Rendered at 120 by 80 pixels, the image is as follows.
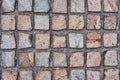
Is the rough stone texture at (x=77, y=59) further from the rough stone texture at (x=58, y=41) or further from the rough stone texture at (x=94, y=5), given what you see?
the rough stone texture at (x=94, y=5)

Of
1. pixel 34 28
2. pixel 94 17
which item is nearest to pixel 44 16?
pixel 34 28

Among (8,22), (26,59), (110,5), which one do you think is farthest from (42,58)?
(110,5)

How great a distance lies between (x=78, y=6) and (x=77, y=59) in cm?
17

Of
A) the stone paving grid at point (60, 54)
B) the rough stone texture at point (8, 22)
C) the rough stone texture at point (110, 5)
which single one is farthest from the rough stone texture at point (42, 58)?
the rough stone texture at point (110, 5)

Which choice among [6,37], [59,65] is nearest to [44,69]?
[59,65]

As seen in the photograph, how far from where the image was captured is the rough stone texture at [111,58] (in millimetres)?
1135

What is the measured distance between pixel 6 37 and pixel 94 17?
11.7 inches

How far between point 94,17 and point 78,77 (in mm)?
206

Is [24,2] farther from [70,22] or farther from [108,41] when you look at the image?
[108,41]

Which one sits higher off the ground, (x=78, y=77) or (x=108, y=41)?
(x=108, y=41)

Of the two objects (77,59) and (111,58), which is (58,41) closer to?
(77,59)

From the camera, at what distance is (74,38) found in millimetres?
1113

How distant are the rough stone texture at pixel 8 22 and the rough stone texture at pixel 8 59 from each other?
8 centimetres

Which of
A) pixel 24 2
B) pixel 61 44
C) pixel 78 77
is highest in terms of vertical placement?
pixel 24 2
